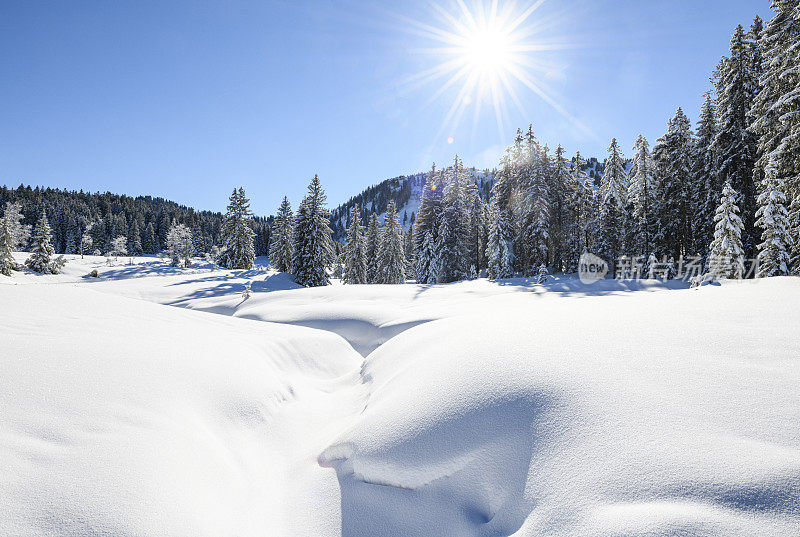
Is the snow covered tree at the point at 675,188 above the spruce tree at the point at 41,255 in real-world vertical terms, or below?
above

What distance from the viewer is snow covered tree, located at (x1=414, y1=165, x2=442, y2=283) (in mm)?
32875

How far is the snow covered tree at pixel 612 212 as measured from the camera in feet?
103

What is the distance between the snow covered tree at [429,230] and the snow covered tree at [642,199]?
1745 centimetres

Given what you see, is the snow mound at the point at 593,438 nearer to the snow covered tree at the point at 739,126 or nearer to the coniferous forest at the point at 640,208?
the coniferous forest at the point at 640,208

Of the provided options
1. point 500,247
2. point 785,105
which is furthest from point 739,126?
point 500,247

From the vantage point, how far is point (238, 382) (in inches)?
183

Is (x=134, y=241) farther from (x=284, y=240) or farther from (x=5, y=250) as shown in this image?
(x=284, y=240)

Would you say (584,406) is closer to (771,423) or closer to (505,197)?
(771,423)

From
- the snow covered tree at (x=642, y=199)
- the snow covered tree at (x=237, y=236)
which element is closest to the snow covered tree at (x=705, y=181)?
the snow covered tree at (x=642, y=199)

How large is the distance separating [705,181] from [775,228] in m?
13.0

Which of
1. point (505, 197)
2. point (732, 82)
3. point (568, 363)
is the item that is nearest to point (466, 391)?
point (568, 363)

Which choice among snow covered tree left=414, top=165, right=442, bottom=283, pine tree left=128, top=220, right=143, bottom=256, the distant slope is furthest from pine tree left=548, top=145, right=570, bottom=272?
the distant slope

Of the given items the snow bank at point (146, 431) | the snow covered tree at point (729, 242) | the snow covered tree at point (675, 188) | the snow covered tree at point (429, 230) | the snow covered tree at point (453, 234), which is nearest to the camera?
the snow bank at point (146, 431)

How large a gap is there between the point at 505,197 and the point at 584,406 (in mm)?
32217
